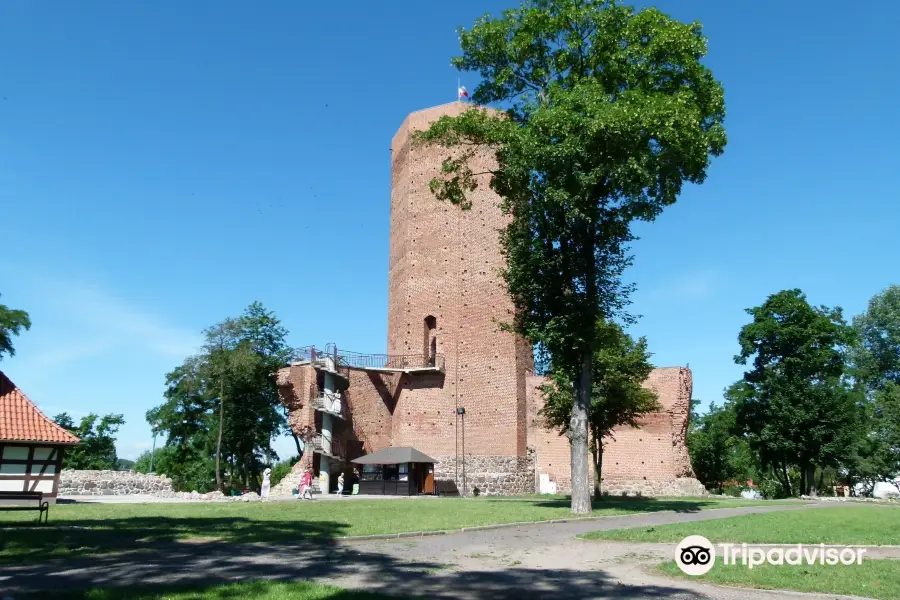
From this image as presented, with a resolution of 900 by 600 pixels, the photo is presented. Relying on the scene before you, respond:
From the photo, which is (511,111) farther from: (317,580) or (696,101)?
(317,580)

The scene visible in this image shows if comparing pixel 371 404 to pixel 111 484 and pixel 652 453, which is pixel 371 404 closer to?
pixel 111 484

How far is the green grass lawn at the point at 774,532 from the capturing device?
1038 centimetres

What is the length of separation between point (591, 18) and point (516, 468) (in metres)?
21.9

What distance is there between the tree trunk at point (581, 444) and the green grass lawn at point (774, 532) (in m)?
3.49

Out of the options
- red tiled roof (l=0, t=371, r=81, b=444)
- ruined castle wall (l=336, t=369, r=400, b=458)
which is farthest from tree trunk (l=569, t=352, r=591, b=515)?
ruined castle wall (l=336, t=369, r=400, b=458)

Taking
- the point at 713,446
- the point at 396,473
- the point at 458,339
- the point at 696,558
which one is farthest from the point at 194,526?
the point at 713,446

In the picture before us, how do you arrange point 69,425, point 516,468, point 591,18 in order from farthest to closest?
point 69,425
point 516,468
point 591,18

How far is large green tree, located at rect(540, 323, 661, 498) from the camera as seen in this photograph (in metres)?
25.1

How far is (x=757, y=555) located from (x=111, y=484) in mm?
29389

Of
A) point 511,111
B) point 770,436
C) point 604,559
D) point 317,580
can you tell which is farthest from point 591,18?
point 770,436

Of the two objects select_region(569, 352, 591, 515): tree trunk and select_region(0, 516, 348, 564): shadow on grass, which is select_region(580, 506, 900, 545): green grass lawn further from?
select_region(0, 516, 348, 564): shadow on grass

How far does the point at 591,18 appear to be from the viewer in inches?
695

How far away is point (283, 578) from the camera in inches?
279

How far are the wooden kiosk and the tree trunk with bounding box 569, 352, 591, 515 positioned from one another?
1584 centimetres
